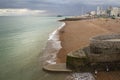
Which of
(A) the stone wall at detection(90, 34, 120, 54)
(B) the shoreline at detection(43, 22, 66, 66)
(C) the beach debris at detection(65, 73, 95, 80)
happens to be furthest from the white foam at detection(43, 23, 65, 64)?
(A) the stone wall at detection(90, 34, 120, 54)

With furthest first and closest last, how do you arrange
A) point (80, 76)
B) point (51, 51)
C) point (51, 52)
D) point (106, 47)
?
point (51, 51) → point (51, 52) → point (106, 47) → point (80, 76)

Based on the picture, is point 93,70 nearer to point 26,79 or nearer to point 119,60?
point 119,60

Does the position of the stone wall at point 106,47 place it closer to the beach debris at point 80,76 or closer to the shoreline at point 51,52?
the beach debris at point 80,76

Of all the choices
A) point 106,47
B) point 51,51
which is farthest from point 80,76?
point 51,51

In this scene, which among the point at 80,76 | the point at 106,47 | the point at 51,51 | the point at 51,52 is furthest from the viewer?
the point at 51,51

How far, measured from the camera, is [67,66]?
1784cm

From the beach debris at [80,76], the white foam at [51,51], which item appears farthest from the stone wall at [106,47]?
the white foam at [51,51]

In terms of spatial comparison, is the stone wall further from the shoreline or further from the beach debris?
the shoreline

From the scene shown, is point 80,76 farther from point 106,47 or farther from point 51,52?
point 51,52

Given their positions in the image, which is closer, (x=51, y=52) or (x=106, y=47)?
(x=106, y=47)

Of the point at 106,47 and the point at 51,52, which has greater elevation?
the point at 106,47

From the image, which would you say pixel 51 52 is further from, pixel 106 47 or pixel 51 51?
pixel 106 47

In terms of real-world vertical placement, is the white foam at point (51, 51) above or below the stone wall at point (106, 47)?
below

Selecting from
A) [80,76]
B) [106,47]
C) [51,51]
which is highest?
[106,47]
